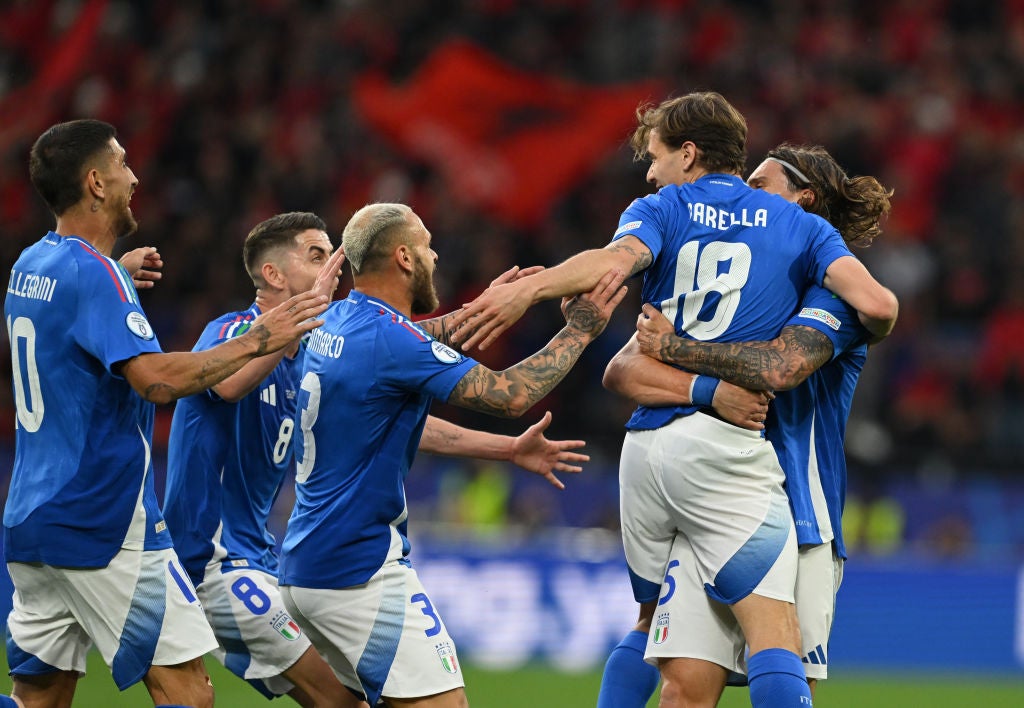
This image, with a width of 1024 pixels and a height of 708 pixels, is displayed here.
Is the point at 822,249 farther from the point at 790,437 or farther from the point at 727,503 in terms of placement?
the point at 727,503

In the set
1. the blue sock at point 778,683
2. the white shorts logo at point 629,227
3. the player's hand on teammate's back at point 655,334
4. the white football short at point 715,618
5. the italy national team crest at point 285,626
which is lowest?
the italy national team crest at point 285,626

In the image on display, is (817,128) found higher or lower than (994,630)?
higher

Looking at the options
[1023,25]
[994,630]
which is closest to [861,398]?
[994,630]

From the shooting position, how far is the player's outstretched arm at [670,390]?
5453 mm

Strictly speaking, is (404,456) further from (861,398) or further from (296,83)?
(296,83)

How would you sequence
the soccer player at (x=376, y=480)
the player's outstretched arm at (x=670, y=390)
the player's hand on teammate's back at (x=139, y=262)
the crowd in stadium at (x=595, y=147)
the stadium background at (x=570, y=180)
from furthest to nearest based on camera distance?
the crowd in stadium at (x=595, y=147) < the stadium background at (x=570, y=180) < the player's hand on teammate's back at (x=139, y=262) < the player's outstretched arm at (x=670, y=390) < the soccer player at (x=376, y=480)

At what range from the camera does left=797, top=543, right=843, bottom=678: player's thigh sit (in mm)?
5597

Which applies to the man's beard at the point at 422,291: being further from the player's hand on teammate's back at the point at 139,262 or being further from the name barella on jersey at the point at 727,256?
the player's hand on teammate's back at the point at 139,262

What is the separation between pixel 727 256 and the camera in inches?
218

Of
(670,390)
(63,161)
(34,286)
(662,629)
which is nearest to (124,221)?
(63,161)

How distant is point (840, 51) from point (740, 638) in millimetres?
13294

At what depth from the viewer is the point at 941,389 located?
14.6m

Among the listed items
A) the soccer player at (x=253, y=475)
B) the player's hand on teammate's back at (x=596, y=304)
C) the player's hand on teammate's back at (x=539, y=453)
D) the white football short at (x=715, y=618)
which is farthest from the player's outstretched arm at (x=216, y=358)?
the white football short at (x=715, y=618)

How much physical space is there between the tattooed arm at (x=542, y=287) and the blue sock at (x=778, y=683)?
4.98ft
